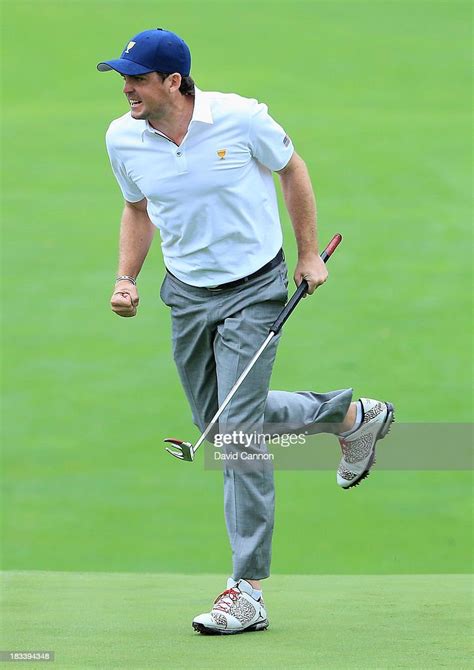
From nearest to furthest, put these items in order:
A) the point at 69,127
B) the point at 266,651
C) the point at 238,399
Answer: the point at 266,651
the point at 238,399
the point at 69,127

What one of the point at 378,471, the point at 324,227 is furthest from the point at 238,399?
the point at 324,227

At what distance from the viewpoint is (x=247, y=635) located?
4.09 metres

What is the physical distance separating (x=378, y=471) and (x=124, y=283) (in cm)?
330

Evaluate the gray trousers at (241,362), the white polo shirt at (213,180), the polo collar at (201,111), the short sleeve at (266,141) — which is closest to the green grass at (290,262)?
the gray trousers at (241,362)

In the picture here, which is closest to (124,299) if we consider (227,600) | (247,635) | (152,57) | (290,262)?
(152,57)

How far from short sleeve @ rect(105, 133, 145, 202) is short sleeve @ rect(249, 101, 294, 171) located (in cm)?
42

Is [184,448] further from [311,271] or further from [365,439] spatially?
[365,439]

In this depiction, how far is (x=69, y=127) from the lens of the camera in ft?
39.9

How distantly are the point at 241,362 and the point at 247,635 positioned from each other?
0.77 metres

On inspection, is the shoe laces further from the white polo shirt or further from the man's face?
the man's face

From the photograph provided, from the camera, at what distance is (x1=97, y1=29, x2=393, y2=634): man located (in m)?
4.19

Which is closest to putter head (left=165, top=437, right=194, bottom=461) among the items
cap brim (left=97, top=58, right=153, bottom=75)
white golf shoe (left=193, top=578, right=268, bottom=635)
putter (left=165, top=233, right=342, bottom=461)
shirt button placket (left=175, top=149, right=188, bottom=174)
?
putter (left=165, top=233, right=342, bottom=461)

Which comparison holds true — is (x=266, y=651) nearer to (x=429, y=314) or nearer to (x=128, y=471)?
(x=128, y=471)

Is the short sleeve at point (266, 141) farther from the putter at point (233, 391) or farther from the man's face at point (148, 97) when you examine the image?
the putter at point (233, 391)
